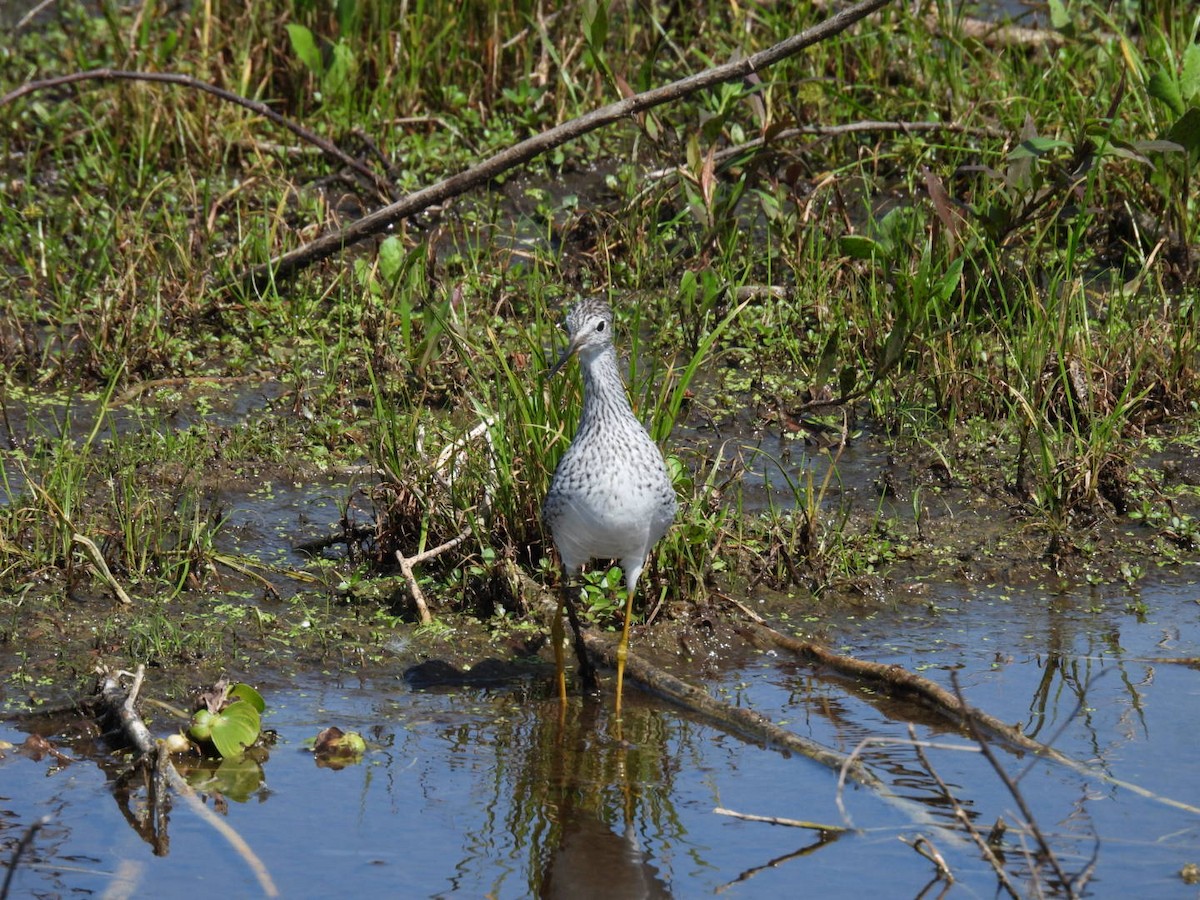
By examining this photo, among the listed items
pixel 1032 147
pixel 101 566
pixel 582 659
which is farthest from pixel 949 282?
pixel 101 566

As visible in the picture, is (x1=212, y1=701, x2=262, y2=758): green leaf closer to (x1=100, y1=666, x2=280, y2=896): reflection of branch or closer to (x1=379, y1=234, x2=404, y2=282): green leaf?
(x1=100, y1=666, x2=280, y2=896): reflection of branch

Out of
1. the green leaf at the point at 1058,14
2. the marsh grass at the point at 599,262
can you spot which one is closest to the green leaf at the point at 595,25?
the marsh grass at the point at 599,262

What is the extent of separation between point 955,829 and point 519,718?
1372 mm

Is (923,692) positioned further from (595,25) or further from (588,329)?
(595,25)

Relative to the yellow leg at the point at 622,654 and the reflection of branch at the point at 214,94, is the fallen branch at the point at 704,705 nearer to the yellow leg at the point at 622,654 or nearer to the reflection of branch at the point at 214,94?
the yellow leg at the point at 622,654

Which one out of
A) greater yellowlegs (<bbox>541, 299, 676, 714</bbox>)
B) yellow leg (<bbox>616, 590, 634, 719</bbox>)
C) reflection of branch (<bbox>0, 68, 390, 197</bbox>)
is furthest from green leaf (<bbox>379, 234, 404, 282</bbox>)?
yellow leg (<bbox>616, 590, 634, 719</bbox>)

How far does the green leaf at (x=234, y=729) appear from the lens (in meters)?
4.39

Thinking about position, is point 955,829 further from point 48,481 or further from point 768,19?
point 768,19

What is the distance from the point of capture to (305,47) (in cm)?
786

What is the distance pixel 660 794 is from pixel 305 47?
16.1 ft

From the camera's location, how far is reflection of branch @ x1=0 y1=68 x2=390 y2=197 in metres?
7.29

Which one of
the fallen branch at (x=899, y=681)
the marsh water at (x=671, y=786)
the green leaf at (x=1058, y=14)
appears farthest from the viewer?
the green leaf at (x=1058, y=14)

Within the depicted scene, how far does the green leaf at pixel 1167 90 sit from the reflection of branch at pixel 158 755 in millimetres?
4953

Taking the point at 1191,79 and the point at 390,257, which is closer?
the point at 1191,79
